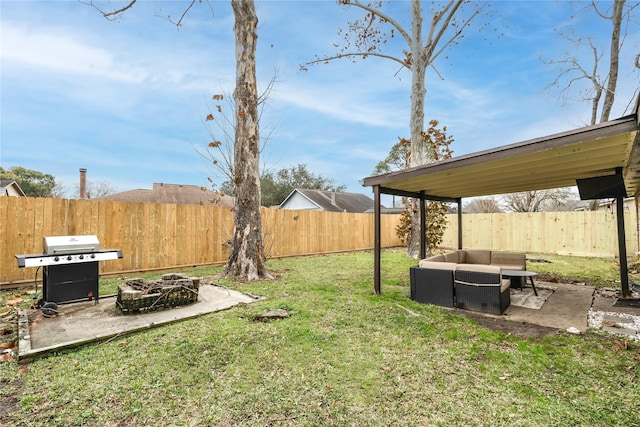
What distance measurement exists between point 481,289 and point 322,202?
1914 centimetres

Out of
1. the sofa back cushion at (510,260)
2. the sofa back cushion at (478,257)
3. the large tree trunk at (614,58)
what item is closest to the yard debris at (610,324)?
the sofa back cushion at (510,260)

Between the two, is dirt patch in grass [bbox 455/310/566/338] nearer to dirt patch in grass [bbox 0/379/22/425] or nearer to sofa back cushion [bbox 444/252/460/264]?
sofa back cushion [bbox 444/252/460/264]

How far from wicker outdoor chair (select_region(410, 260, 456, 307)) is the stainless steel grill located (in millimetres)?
4689

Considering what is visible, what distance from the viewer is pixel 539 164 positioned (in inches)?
177

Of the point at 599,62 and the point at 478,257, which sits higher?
the point at 599,62

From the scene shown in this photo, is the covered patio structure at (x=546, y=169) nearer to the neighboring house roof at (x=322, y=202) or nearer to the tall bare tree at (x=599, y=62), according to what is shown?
the tall bare tree at (x=599, y=62)

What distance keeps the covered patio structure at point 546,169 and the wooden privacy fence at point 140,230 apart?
16.1 ft

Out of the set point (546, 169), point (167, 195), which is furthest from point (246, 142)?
point (167, 195)

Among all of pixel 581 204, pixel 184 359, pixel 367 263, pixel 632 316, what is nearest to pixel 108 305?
pixel 184 359

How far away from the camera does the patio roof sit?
3.27 m

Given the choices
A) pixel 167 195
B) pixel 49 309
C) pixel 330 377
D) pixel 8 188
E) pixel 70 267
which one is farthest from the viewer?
pixel 167 195

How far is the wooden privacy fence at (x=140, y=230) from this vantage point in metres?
5.63

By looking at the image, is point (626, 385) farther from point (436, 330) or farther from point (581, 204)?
point (581, 204)

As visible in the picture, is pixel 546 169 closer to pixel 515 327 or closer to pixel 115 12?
pixel 515 327
